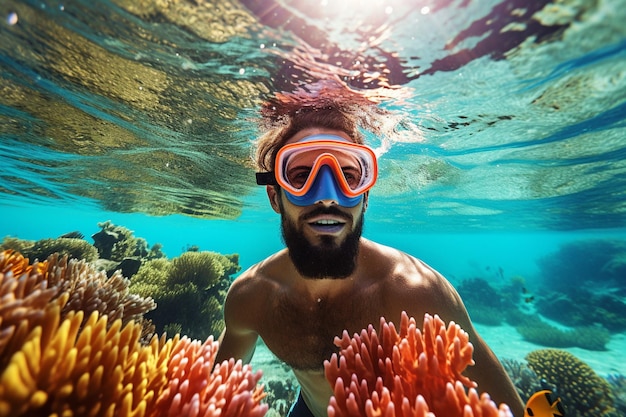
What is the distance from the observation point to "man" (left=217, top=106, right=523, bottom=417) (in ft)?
11.7

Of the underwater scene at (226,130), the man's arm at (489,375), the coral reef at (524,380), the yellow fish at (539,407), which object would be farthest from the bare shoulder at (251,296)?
the coral reef at (524,380)

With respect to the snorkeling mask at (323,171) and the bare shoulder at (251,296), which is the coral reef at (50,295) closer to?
the bare shoulder at (251,296)

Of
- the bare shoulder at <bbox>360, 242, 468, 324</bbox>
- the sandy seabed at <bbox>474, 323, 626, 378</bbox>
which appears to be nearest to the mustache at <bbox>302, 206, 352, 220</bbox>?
the bare shoulder at <bbox>360, 242, 468, 324</bbox>

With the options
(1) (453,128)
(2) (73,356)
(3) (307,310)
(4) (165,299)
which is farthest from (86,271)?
(1) (453,128)

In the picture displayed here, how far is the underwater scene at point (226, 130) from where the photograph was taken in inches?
57.6

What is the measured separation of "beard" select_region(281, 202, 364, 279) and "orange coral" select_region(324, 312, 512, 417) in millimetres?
1521

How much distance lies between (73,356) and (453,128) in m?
10.6

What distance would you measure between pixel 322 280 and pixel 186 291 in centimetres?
659

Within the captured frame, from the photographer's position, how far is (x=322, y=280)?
155 inches

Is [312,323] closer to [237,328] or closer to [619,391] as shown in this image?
[237,328]

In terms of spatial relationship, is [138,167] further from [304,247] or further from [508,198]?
[508,198]

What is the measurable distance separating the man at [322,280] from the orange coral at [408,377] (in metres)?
1.41

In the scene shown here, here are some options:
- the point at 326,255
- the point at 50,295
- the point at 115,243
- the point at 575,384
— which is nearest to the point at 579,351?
the point at 575,384

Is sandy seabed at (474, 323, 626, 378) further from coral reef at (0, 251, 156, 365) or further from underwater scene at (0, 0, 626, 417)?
coral reef at (0, 251, 156, 365)
